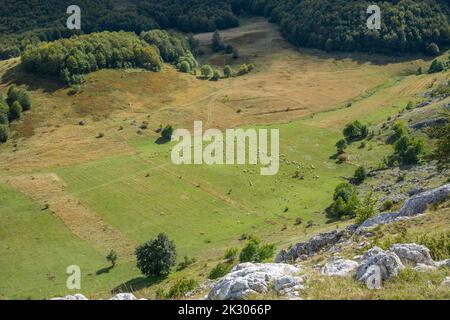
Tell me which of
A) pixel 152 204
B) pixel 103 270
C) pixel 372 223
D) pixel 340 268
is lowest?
pixel 103 270

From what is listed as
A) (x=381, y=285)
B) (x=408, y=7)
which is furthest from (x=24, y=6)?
(x=381, y=285)

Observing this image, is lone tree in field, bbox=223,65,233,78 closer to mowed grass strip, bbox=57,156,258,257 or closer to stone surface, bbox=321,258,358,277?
mowed grass strip, bbox=57,156,258,257

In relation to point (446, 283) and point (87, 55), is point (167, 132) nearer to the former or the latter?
point (87, 55)

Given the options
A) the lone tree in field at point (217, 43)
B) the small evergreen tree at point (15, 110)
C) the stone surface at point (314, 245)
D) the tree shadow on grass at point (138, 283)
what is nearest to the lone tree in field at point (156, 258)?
the tree shadow on grass at point (138, 283)

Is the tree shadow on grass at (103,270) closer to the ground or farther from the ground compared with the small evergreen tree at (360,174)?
closer to the ground

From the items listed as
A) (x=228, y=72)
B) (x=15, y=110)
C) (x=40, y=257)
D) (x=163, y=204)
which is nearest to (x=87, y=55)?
(x=15, y=110)

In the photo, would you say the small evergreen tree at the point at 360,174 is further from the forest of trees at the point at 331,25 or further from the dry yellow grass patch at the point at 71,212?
the forest of trees at the point at 331,25
